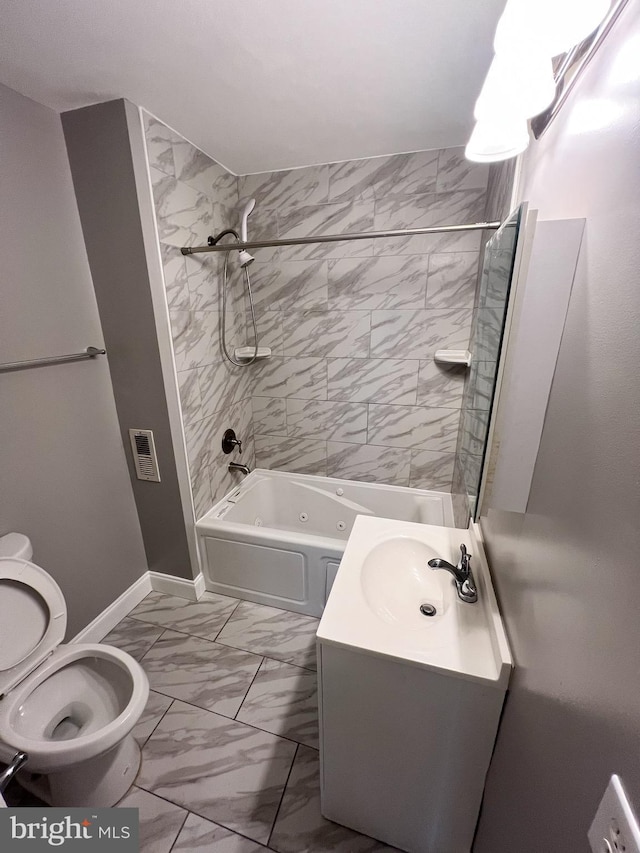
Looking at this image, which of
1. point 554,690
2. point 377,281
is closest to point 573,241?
point 554,690

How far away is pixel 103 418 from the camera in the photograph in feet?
5.93

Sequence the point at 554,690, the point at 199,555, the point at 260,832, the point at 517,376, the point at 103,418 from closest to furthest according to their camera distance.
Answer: the point at 554,690
the point at 517,376
the point at 260,832
the point at 103,418
the point at 199,555

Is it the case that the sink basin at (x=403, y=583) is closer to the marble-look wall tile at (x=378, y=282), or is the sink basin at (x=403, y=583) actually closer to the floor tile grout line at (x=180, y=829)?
the floor tile grout line at (x=180, y=829)

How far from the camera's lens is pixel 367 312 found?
220cm

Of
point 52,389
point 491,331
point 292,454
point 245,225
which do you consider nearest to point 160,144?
Result: point 245,225

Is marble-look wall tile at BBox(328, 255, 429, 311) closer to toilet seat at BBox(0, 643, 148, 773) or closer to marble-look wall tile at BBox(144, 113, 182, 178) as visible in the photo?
marble-look wall tile at BBox(144, 113, 182, 178)

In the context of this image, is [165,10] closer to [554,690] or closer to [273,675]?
[554,690]

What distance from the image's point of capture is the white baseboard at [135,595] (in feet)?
5.99

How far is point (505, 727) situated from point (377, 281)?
6.87 feet

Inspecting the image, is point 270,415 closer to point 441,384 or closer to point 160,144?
point 441,384

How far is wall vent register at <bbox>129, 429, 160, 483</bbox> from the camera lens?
1.89m

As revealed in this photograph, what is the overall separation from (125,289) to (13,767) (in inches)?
69.5

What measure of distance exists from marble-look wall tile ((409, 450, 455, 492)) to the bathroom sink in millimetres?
970

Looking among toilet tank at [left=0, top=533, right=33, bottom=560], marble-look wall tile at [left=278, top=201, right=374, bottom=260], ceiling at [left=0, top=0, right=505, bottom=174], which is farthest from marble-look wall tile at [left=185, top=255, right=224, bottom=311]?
toilet tank at [left=0, top=533, right=33, bottom=560]
